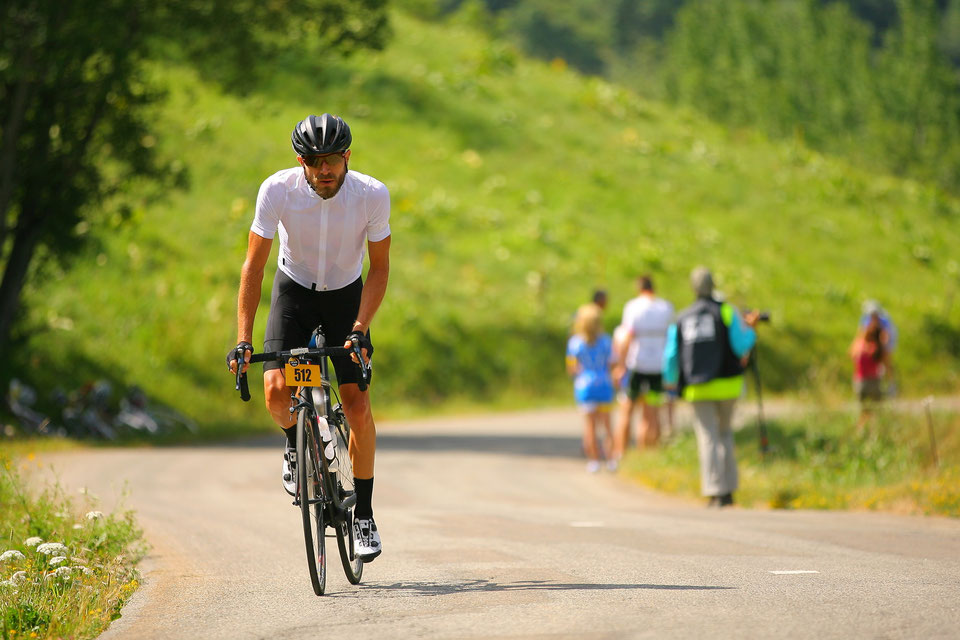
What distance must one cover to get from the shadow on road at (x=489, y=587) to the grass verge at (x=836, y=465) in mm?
4939

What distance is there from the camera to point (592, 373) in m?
16.4

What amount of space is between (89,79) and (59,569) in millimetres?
15632

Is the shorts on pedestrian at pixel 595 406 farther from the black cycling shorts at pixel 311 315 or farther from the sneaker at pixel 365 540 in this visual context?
the black cycling shorts at pixel 311 315

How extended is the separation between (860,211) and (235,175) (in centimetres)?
2079

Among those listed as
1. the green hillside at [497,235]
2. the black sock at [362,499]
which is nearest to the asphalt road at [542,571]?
the black sock at [362,499]

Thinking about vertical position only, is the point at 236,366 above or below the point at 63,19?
below

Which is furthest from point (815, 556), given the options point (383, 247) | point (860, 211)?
point (860, 211)

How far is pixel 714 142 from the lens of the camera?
4712 cm

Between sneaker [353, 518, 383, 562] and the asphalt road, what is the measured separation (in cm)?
19

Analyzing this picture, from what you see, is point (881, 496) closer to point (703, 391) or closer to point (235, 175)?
point (703, 391)

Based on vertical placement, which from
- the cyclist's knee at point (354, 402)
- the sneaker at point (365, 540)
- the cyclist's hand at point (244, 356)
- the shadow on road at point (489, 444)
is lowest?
the shadow on road at point (489, 444)

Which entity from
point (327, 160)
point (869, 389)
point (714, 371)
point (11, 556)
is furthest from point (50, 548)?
point (869, 389)

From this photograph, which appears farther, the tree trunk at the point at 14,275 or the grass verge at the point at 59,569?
the tree trunk at the point at 14,275

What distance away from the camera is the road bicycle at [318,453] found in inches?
257
